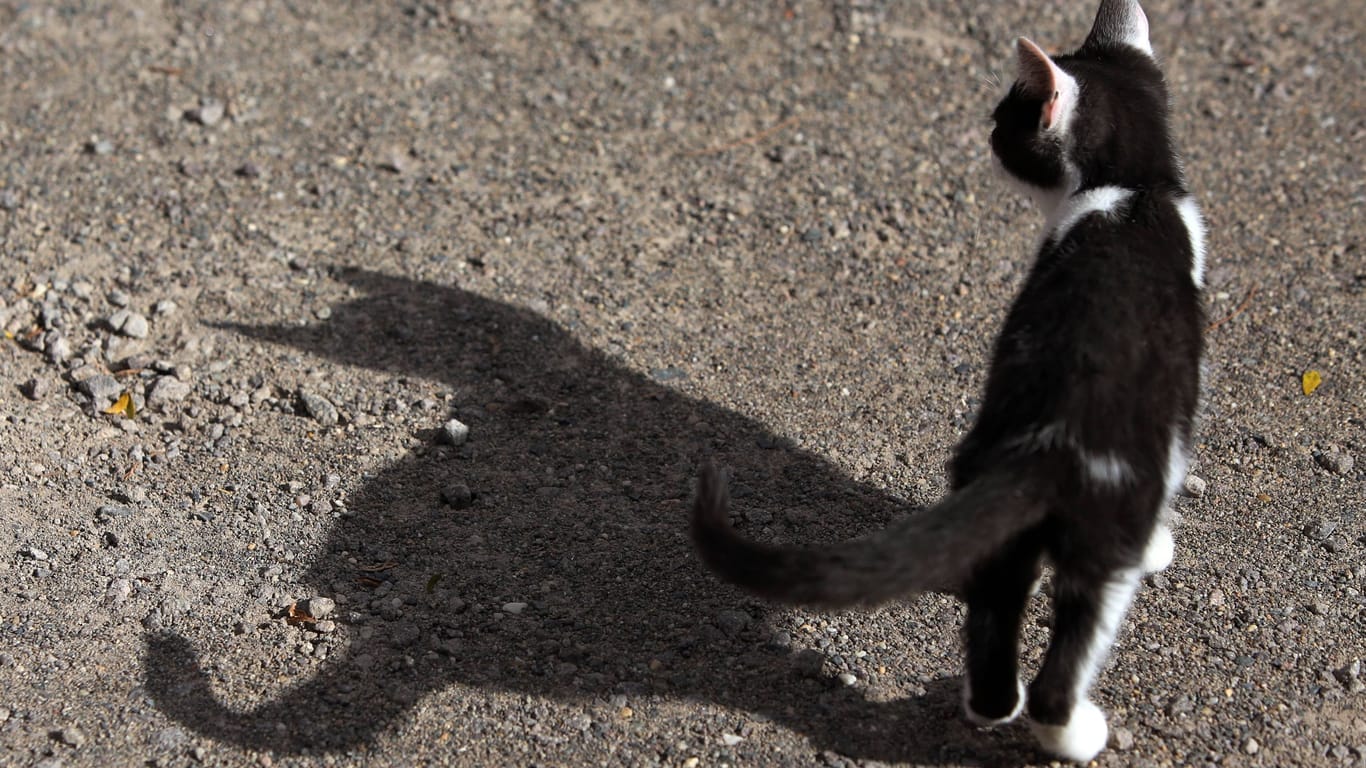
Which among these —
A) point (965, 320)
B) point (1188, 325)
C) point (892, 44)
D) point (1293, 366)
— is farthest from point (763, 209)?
point (1188, 325)

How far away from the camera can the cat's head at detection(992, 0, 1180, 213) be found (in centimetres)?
331

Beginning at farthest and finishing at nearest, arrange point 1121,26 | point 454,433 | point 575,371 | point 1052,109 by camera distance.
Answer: point 575,371 < point 454,433 < point 1121,26 < point 1052,109

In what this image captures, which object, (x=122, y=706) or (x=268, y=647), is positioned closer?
(x=122, y=706)

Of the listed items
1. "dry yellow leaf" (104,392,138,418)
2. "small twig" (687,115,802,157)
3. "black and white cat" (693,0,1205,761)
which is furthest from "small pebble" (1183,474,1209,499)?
"dry yellow leaf" (104,392,138,418)

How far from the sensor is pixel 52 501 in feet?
12.6

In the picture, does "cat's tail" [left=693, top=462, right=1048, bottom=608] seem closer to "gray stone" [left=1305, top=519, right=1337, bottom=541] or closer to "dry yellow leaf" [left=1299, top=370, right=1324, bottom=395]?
"gray stone" [left=1305, top=519, right=1337, bottom=541]

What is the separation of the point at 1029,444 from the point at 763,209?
264 centimetres

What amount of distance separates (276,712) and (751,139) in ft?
10.7

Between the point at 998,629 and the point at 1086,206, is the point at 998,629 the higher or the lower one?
the lower one

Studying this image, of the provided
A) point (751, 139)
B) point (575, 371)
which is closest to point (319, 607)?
point (575, 371)

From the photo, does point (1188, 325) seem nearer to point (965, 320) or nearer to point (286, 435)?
point (965, 320)

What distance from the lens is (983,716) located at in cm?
303

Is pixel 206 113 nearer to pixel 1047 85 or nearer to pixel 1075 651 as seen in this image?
pixel 1047 85

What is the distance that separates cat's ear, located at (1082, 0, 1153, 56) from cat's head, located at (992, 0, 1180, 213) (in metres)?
0.16
